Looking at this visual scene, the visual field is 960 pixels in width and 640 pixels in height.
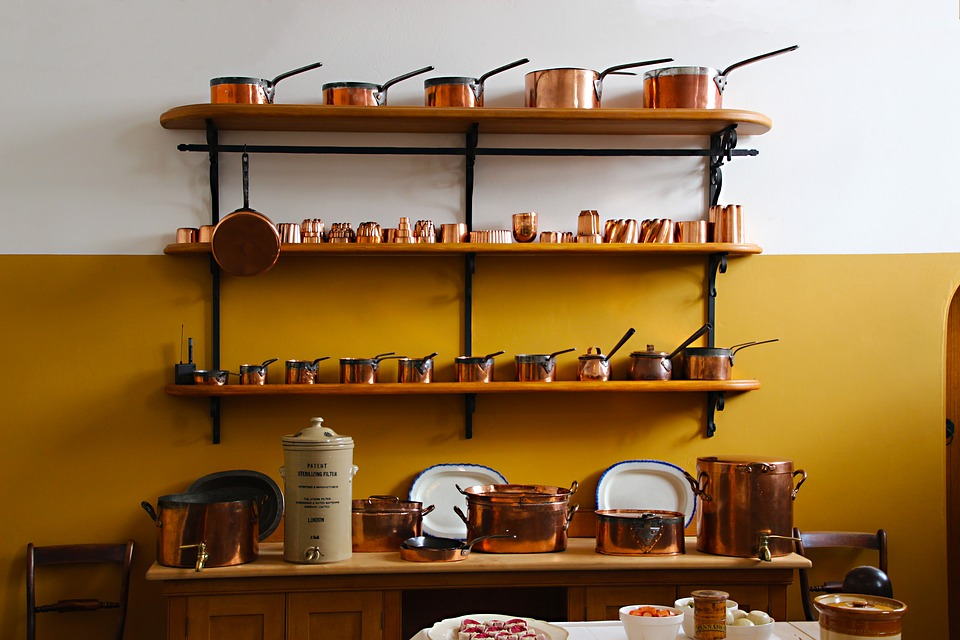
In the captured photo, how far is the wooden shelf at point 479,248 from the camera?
366 cm

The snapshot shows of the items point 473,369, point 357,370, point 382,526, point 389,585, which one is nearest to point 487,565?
point 389,585

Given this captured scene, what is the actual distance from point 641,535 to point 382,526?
3.09ft

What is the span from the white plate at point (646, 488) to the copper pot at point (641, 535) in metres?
0.46

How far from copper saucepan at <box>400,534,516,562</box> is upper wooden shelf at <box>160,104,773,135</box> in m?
1.58

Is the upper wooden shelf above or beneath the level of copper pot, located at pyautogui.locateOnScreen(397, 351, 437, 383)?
above

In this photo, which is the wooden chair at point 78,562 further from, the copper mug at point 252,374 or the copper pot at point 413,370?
the copper pot at point 413,370

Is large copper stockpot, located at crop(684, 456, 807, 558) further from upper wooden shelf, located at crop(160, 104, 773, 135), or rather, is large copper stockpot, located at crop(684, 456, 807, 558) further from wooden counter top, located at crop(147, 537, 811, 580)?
upper wooden shelf, located at crop(160, 104, 773, 135)

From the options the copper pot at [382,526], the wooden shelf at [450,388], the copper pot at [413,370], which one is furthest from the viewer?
the copper pot at [413,370]

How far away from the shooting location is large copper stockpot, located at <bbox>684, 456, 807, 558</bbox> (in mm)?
3443

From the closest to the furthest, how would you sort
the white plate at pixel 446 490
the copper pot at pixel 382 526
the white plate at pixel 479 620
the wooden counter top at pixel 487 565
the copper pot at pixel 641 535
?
the white plate at pixel 479 620, the wooden counter top at pixel 487 565, the copper pot at pixel 641 535, the copper pot at pixel 382 526, the white plate at pixel 446 490

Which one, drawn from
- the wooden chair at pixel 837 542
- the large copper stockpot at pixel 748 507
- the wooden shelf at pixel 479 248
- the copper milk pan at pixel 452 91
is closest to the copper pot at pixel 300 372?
the wooden shelf at pixel 479 248

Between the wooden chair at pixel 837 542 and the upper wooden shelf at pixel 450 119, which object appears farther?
the wooden chair at pixel 837 542

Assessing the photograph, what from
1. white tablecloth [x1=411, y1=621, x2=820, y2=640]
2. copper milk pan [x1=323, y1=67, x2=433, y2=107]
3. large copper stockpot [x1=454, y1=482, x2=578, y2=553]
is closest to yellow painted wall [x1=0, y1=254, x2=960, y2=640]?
large copper stockpot [x1=454, y1=482, x2=578, y2=553]

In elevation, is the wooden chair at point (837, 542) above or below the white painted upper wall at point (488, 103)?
below
